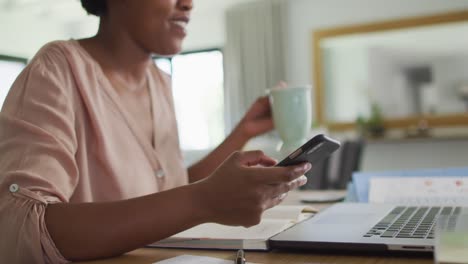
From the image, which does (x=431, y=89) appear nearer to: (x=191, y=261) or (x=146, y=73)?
(x=146, y=73)

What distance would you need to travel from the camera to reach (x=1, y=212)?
0.75 m

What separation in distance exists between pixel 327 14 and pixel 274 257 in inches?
185

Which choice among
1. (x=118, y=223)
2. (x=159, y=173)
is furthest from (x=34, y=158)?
(x=159, y=173)

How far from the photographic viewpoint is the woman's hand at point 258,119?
51.0 inches

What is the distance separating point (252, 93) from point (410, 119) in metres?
1.61

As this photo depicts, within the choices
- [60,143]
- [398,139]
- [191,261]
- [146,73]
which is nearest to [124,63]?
[146,73]

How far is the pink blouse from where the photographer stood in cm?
75

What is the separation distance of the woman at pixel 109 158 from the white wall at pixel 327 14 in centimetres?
397

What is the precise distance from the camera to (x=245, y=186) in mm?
643

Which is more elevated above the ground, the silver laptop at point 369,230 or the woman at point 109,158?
the woman at point 109,158

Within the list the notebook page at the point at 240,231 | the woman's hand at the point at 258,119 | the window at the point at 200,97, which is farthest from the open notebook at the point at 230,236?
the window at the point at 200,97

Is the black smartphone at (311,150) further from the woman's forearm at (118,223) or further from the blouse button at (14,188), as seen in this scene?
the blouse button at (14,188)

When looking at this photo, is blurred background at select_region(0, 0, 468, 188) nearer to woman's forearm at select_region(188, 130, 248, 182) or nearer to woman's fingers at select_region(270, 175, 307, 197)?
woman's forearm at select_region(188, 130, 248, 182)

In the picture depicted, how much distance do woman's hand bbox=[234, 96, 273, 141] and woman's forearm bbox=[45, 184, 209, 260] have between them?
607mm
